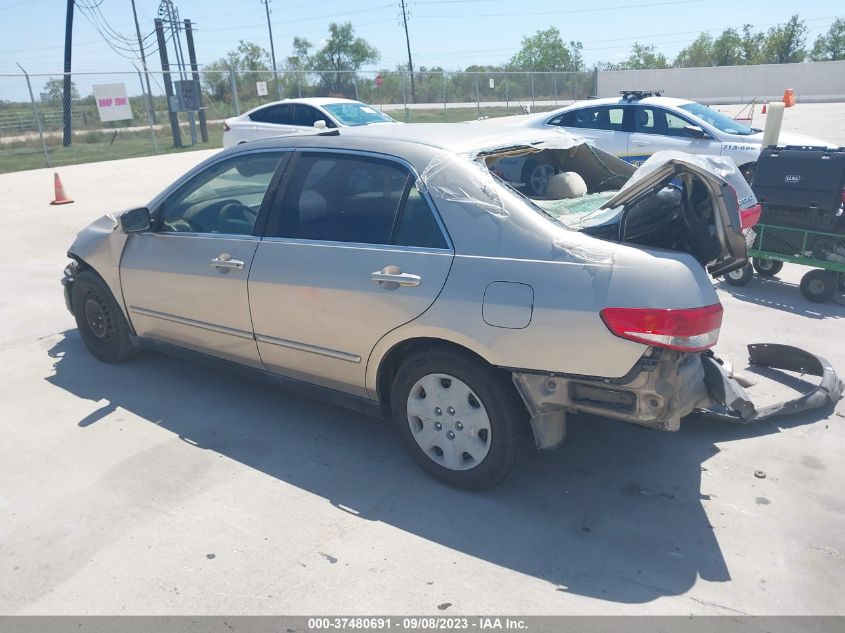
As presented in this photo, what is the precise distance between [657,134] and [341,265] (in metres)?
8.45

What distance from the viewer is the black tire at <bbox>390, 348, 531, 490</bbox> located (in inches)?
134

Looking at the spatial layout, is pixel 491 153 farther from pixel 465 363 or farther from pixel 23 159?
pixel 23 159

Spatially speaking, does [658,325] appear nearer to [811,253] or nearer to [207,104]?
[811,253]

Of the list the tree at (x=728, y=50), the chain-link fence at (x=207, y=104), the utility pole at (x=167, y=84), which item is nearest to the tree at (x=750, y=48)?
the tree at (x=728, y=50)

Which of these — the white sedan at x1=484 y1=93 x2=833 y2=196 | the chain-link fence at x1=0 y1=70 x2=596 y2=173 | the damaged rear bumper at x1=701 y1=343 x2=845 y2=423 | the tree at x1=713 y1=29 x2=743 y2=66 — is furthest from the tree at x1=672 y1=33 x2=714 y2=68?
the damaged rear bumper at x1=701 y1=343 x2=845 y2=423

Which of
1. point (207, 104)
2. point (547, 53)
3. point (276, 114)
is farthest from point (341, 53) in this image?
point (276, 114)

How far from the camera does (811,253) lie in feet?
21.9

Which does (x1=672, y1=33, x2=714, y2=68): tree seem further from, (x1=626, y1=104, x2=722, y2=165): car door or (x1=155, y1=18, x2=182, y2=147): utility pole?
(x1=626, y1=104, x2=722, y2=165): car door

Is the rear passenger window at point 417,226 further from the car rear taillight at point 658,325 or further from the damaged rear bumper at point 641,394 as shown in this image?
the car rear taillight at point 658,325

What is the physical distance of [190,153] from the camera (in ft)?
69.4

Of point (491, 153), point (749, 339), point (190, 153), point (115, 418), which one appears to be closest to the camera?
point (491, 153)

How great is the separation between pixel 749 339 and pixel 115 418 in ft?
15.5
